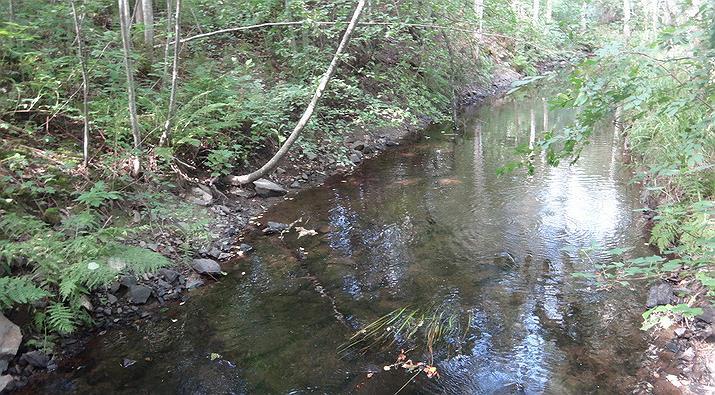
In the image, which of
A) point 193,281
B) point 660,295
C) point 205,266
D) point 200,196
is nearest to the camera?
point 660,295

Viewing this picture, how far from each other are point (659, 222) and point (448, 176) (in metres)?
4.36

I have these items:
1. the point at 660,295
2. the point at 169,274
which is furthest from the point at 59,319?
the point at 660,295

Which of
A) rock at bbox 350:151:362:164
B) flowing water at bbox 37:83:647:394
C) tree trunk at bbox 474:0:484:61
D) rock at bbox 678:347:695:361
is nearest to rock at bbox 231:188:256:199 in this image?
flowing water at bbox 37:83:647:394

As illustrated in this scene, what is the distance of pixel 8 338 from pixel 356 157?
8.07m

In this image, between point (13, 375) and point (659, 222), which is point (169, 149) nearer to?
point (13, 375)

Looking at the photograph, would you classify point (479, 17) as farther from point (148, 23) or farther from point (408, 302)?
point (408, 302)

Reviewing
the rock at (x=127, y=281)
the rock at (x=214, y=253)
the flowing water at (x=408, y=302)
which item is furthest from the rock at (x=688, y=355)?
the rock at (x=127, y=281)

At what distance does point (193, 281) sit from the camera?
5918 millimetres

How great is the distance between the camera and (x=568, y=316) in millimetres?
5207

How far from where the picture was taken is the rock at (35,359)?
4.27 meters

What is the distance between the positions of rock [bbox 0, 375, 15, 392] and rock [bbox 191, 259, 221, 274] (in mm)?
2270

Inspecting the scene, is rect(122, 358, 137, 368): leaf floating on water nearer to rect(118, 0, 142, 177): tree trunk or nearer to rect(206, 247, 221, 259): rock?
rect(206, 247, 221, 259): rock

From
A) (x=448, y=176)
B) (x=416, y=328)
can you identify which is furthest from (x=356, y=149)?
(x=416, y=328)

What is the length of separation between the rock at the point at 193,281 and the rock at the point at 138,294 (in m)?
0.52
